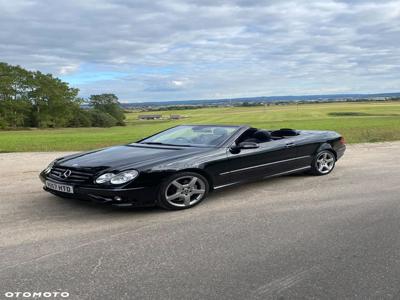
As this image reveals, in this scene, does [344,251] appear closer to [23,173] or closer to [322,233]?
[322,233]

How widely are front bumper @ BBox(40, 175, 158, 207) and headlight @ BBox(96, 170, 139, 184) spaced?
0.35 feet

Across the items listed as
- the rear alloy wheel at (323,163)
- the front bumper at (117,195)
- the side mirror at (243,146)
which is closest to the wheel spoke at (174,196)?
the front bumper at (117,195)

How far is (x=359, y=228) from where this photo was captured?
15.6 ft

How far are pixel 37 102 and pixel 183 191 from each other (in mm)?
76465

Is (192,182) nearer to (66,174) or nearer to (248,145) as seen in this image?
(248,145)

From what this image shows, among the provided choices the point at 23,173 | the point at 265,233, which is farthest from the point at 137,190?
the point at 23,173

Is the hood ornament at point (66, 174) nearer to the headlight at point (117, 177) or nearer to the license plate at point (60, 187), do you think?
the license plate at point (60, 187)

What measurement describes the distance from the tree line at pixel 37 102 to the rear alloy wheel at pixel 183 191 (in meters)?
67.2

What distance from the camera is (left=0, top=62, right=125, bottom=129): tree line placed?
70250 millimetres

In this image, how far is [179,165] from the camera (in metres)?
5.63

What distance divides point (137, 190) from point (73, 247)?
1191mm

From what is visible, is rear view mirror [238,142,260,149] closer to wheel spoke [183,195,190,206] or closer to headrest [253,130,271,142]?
headrest [253,130,271,142]

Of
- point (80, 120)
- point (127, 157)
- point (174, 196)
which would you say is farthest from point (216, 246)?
point (80, 120)

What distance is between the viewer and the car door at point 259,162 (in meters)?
6.21
